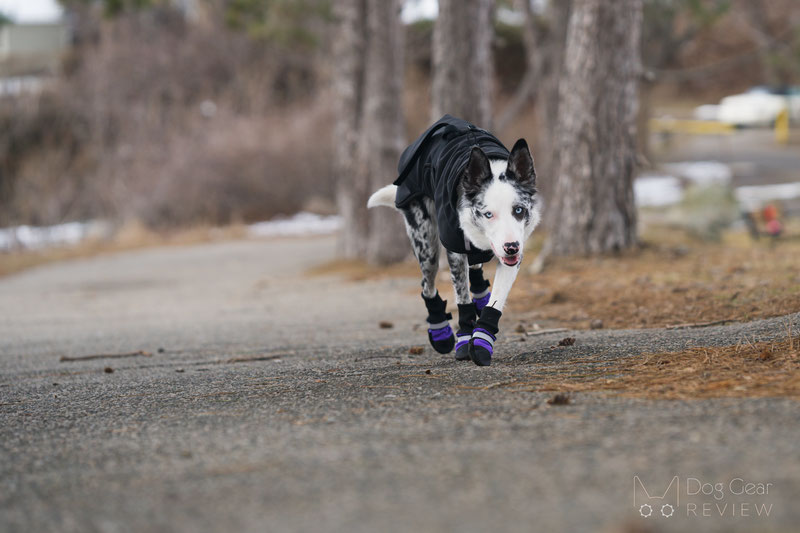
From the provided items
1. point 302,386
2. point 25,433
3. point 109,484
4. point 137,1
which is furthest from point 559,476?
point 137,1

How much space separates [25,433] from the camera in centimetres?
494

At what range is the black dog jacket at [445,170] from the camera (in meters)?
6.06

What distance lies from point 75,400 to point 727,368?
3.92 m

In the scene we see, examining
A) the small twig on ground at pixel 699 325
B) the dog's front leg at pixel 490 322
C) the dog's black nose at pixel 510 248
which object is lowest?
the small twig on ground at pixel 699 325

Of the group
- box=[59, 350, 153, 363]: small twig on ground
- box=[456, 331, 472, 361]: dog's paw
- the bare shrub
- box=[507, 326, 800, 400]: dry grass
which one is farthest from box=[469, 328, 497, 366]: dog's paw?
the bare shrub

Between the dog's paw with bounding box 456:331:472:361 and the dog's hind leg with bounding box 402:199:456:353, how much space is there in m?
0.22

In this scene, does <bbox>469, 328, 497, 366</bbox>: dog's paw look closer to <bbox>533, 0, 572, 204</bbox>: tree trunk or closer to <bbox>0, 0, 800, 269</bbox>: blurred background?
<bbox>0, 0, 800, 269</bbox>: blurred background

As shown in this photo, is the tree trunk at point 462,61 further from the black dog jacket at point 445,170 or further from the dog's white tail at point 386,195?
the black dog jacket at point 445,170

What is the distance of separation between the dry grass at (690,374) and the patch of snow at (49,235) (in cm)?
2036

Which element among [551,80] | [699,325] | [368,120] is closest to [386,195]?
[699,325]

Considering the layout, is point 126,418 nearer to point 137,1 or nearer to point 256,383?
point 256,383

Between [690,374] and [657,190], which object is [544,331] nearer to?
[690,374]

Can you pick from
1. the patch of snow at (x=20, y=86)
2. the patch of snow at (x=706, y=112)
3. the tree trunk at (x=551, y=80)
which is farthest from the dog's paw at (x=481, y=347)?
the patch of snow at (x=706, y=112)

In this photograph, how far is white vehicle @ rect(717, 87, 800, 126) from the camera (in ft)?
141
